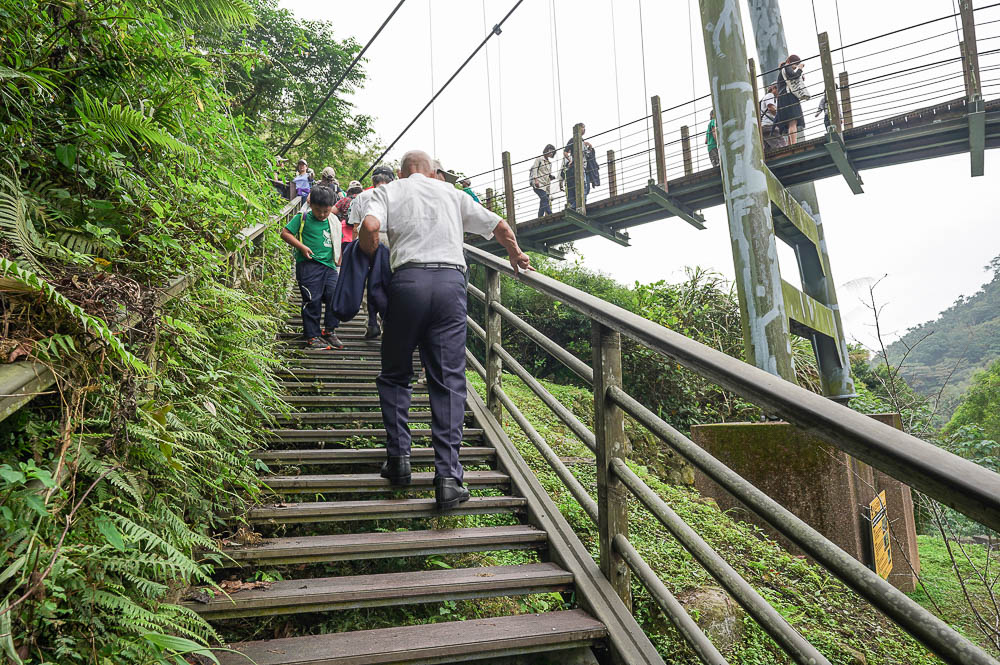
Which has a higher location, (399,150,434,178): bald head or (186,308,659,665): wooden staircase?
(399,150,434,178): bald head

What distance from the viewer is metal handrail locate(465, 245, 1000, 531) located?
799 millimetres

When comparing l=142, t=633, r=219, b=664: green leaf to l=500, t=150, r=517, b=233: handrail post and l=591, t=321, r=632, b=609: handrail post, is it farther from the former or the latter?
l=500, t=150, r=517, b=233: handrail post

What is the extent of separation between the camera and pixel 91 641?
126cm

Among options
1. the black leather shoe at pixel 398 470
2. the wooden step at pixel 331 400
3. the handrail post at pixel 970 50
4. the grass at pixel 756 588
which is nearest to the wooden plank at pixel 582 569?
the grass at pixel 756 588

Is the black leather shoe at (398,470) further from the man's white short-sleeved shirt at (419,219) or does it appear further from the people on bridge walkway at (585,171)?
the people on bridge walkway at (585,171)

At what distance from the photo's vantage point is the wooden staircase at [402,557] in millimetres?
1716

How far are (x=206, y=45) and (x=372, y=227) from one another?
4.37 meters

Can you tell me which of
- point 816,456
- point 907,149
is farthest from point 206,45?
point 907,149

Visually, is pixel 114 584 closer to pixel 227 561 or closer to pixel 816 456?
pixel 227 561

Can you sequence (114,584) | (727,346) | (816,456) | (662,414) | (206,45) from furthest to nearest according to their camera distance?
(727,346) → (662,414) → (206,45) → (816,456) → (114,584)

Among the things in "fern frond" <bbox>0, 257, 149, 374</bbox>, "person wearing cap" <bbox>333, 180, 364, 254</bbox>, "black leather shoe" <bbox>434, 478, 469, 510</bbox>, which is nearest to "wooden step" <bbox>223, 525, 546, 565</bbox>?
"black leather shoe" <bbox>434, 478, 469, 510</bbox>

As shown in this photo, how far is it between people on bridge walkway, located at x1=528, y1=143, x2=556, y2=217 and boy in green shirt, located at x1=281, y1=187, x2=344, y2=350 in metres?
7.44

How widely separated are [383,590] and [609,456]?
93 cm

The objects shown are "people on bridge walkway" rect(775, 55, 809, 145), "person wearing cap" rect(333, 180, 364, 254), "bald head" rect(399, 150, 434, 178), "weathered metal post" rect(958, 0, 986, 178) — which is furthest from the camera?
"people on bridge walkway" rect(775, 55, 809, 145)
